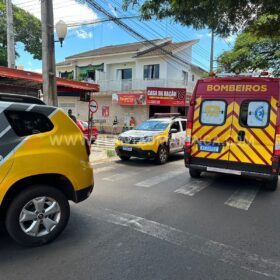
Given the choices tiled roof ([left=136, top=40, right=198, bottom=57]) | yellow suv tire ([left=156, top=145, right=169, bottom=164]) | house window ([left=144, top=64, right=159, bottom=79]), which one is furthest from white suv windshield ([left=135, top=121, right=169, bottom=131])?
house window ([left=144, top=64, right=159, bottom=79])

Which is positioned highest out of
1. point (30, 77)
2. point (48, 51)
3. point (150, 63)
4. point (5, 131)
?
point (150, 63)

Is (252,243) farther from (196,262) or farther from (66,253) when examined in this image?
(66,253)

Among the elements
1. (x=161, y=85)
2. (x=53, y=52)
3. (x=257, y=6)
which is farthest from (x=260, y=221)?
(x=161, y=85)

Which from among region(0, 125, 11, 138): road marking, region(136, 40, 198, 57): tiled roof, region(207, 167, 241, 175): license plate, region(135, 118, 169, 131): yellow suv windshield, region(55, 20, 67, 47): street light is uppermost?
region(136, 40, 198, 57): tiled roof

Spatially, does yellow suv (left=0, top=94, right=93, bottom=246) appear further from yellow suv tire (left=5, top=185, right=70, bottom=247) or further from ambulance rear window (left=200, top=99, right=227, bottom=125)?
ambulance rear window (left=200, top=99, right=227, bottom=125)

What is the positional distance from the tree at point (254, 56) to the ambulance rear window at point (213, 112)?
11.6m

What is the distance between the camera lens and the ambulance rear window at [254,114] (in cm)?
623

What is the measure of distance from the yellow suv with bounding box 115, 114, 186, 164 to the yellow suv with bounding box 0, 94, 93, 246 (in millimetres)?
5672

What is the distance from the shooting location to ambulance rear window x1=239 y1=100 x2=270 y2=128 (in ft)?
20.4

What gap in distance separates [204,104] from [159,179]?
2.31 metres

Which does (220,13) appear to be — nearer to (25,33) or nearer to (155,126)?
(155,126)

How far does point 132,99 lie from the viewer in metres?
22.8

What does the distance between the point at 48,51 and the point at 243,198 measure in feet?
21.6

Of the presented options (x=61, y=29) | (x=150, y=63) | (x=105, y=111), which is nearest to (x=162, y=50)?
(x=150, y=63)
